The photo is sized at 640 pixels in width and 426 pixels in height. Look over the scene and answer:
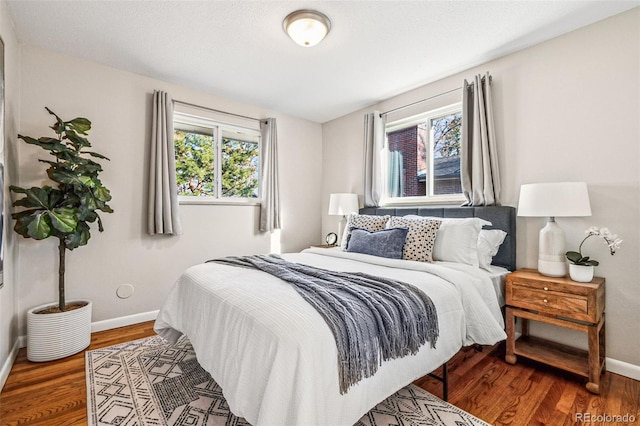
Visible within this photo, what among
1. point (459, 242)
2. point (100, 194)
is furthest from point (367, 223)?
point (100, 194)

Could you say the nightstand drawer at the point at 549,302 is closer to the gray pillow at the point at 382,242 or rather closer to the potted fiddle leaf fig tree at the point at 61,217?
the gray pillow at the point at 382,242

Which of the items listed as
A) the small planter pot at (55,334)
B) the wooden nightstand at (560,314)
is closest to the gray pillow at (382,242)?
the wooden nightstand at (560,314)

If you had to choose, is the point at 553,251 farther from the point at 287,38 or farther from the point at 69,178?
the point at 69,178

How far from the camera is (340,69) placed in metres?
2.92

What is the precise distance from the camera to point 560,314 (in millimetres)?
1944

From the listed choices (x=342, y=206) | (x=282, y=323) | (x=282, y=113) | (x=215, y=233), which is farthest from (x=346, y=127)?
(x=282, y=323)

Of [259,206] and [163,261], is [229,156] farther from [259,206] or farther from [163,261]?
[163,261]

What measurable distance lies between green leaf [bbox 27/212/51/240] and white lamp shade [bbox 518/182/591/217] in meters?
3.49

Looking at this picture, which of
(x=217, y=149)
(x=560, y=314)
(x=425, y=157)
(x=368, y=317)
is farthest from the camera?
(x=217, y=149)

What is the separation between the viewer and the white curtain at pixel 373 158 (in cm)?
366

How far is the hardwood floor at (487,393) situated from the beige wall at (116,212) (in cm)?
72

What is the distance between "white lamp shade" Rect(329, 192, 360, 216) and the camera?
3.78 meters

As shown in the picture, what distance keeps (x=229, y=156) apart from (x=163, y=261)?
152 cm

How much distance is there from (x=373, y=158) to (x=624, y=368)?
281 centimetres
